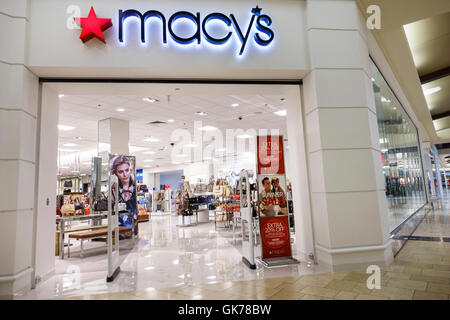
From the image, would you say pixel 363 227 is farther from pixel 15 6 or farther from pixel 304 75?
pixel 15 6

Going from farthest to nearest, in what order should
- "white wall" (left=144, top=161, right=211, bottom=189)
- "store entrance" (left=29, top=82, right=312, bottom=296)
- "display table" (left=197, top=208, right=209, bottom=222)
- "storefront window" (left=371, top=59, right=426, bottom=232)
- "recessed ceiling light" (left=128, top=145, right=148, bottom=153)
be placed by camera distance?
"white wall" (left=144, top=161, right=211, bottom=189), "recessed ceiling light" (left=128, top=145, right=148, bottom=153), "display table" (left=197, top=208, right=209, bottom=222), "storefront window" (left=371, top=59, right=426, bottom=232), "store entrance" (left=29, top=82, right=312, bottom=296)

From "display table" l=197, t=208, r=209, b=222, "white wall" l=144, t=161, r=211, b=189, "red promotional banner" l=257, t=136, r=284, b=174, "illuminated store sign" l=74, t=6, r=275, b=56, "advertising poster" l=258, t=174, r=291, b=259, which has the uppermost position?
"illuminated store sign" l=74, t=6, r=275, b=56

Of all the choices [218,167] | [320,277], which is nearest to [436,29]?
[320,277]

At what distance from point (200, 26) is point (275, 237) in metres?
3.52

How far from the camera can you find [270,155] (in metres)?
4.49

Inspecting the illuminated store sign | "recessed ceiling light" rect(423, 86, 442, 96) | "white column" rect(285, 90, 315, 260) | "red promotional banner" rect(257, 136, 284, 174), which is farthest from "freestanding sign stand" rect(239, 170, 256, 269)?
"recessed ceiling light" rect(423, 86, 442, 96)

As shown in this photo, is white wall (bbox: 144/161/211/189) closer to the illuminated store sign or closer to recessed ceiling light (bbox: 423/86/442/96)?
recessed ceiling light (bbox: 423/86/442/96)

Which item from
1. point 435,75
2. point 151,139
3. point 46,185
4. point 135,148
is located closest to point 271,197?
point 46,185

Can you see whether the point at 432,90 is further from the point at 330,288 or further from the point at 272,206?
the point at 330,288

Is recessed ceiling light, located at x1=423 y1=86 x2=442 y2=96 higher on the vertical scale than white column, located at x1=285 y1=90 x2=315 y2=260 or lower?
higher

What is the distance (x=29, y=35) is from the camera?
12.3ft

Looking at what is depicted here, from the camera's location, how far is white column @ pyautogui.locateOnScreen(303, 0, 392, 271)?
3838 mm

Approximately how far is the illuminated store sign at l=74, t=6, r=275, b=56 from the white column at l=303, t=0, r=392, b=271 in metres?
0.77

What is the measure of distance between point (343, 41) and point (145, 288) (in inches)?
178
